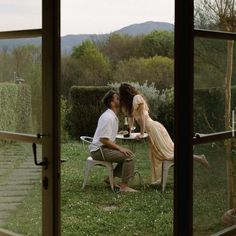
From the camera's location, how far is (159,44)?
21.0ft

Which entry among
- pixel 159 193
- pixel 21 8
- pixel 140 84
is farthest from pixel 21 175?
pixel 140 84

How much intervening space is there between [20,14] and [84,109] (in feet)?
14.9

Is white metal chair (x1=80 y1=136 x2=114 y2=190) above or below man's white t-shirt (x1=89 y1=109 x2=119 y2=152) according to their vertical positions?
below

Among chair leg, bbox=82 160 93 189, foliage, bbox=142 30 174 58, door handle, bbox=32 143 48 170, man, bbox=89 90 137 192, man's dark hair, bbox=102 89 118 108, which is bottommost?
chair leg, bbox=82 160 93 189

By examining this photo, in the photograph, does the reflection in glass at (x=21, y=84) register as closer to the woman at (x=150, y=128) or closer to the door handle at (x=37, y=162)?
the door handle at (x=37, y=162)

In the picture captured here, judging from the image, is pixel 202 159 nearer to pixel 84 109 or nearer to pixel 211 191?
pixel 211 191

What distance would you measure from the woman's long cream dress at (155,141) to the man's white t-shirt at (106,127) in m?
0.50

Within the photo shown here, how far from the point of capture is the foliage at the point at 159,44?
20.8 ft

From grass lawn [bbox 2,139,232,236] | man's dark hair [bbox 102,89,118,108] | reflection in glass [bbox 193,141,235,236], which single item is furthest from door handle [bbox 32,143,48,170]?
man's dark hair [bbox 102,89,118,108]

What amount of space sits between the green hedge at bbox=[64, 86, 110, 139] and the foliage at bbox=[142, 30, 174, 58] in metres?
0.82

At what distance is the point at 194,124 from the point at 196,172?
202mm

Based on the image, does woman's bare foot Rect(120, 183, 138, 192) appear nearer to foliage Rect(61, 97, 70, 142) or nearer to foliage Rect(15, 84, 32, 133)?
foliage Rect(61, 97, 70, 142)

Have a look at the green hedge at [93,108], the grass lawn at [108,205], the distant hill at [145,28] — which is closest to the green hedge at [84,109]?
the green hedge at [93,108]

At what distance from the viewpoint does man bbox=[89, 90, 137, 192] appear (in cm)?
562
